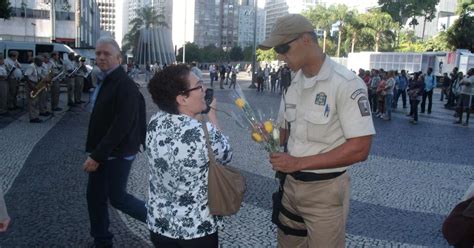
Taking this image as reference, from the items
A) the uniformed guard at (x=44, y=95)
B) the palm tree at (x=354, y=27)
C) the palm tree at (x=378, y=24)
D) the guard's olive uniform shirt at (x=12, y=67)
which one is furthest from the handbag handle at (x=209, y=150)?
the palm tree at (x=354, y=27)

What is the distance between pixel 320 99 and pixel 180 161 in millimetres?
807

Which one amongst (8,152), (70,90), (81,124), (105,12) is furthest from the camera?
(105,12)

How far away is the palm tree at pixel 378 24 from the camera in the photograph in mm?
56031

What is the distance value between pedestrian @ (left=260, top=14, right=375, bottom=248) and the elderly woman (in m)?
0.40

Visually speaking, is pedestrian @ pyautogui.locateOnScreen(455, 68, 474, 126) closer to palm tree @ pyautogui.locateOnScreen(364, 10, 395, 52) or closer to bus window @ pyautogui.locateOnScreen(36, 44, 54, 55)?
bus window @ pyautogui.locateOnScreen(36, 44, 54, 55)

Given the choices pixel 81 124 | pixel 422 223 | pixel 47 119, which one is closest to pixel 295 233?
pixel 422 223

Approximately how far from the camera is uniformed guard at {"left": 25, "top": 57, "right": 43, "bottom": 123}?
11789 mm

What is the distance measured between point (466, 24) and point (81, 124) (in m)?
37.0

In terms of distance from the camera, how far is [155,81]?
2.48 m

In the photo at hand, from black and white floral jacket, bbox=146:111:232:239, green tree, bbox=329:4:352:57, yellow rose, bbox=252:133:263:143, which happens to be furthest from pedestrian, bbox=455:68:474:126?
green tree, bbox=329:4:352:57

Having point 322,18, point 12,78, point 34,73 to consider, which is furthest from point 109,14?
point 34,73

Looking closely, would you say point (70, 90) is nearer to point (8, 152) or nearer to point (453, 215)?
point (8, 152)

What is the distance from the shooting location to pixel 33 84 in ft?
39.8

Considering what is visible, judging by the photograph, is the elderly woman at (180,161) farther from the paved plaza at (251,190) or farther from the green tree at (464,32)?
the green tree at (464,32)
